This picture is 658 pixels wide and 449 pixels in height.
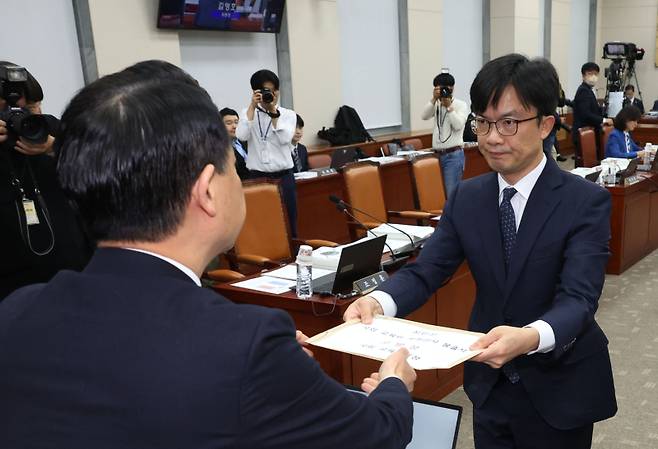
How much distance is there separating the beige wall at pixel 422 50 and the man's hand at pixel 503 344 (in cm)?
778

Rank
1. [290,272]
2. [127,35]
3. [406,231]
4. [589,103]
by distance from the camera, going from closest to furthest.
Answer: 1. [290,272]
2. [406,231]
3. [127,35]
4. [589,103]

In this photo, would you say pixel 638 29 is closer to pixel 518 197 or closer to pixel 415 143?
pixel 415 143

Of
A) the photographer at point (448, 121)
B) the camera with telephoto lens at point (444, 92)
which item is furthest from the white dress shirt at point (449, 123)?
the camera with telephoto lens at point (444, 92)

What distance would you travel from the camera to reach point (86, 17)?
16.8ft

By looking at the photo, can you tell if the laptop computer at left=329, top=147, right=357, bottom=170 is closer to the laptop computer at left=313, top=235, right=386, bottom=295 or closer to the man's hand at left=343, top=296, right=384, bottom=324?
the laptop computer at left=313, top=235, right=386, bottom=295

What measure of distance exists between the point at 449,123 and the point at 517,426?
4.70 metres

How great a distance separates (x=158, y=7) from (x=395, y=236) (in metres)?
3.81

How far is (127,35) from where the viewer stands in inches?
212

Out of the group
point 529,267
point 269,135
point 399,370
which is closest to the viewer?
point 399,370

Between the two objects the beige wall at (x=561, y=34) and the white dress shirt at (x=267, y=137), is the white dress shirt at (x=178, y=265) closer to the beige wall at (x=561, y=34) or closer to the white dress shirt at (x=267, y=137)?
the white dress shirt at (x=267, y=137)

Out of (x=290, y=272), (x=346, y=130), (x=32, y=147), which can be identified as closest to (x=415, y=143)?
(x=346, y=130)

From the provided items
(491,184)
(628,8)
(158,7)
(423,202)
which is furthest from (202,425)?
(628,8)

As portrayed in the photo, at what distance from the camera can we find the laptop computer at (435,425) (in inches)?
55.4

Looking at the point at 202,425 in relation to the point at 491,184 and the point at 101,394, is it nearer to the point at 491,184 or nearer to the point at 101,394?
the point at 101,394
